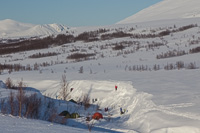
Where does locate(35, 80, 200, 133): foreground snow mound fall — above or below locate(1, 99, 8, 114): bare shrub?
below

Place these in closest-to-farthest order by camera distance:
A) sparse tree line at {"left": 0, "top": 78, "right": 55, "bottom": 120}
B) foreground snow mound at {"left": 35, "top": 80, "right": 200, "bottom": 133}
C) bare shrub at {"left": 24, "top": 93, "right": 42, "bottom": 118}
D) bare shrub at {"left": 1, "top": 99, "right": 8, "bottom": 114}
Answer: foreground snow mound at {"left": 35, "top": 80, "right": 200, "bottom": 133} → bare shrub at {"left": 1, "top": 99, "right": 8, "bottom": 114} → sparse tree line at {"left": 0, "top": 78, "right": 55, "bottom": 120} → bare shrub at {"left": 24, "top": 93, "right": 42, "bottom": 118}

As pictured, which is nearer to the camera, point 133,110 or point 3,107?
point 3,107

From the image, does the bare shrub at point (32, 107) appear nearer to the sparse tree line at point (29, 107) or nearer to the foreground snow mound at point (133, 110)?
the sparse tree line at point (29, 107)

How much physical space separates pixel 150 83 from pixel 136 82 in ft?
1.87

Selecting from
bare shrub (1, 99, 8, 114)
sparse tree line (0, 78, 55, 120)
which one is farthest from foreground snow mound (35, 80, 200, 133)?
bare shrub (1, 99, 8, 114)

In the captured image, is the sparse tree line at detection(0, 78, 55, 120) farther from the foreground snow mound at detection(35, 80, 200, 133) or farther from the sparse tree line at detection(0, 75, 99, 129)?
the foreground snow mound at detection(35, 80, 200, 133)

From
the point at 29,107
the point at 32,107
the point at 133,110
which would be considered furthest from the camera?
the point at 133,110

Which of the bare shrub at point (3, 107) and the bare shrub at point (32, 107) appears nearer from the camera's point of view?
the bare shrub at point (3, 107)

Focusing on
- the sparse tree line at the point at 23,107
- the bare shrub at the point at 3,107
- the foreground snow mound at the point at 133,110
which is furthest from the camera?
the sparse tree line at the point at 23,107

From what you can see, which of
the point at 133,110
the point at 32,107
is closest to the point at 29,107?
the point at 32,107

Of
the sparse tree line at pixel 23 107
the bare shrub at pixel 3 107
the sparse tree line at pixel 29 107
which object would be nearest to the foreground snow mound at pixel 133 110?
the sparse tree line at pixel 29 107

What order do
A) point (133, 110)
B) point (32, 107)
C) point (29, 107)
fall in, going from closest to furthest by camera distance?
point (29, 107) → point (32, 107) → point (133, 110)

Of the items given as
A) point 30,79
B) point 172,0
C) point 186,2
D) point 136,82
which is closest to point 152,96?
point 136,82

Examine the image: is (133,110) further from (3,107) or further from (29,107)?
(3,107)
